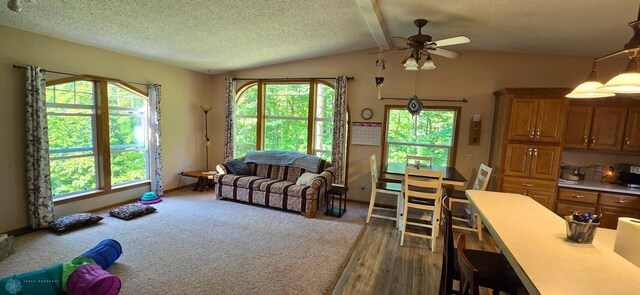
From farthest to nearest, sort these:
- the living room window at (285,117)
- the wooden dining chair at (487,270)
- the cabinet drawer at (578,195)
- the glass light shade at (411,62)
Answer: the living room window at (285,117)
the cabinet drawer at (578,195)
the glass light shade at (411,62)
the wooden dining chair at (487,270)

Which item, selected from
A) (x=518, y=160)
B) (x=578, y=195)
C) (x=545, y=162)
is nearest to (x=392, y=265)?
(x=518, y=160)

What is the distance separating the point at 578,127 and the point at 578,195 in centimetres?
97

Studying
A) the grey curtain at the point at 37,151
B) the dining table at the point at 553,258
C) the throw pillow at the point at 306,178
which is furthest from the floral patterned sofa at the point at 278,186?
the dining table at the point at 553,258

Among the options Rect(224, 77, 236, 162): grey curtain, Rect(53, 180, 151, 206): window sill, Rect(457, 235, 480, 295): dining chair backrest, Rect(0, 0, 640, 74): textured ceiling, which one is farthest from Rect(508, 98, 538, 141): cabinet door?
Rect(53, 180, 151, 206): window sill

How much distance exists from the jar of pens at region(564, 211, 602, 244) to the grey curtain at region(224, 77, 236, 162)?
219 inches

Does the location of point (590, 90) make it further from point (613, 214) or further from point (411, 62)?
point (613, 214)

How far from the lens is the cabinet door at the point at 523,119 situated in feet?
12.5

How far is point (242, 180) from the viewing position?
16.0ft

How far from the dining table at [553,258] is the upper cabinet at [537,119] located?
2383 millimetres

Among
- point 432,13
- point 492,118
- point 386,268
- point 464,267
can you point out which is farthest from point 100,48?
point 492,118

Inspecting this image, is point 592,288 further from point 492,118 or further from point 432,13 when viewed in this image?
point 492,118

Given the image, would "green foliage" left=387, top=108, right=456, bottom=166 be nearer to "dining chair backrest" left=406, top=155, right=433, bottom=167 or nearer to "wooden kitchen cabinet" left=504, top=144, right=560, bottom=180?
"dining chair backrest" left=406, top=155, right=433, bottom=167

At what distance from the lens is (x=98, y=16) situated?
298 cm

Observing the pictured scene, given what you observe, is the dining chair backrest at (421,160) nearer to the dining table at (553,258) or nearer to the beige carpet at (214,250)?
the beige carpet at (214,250)
